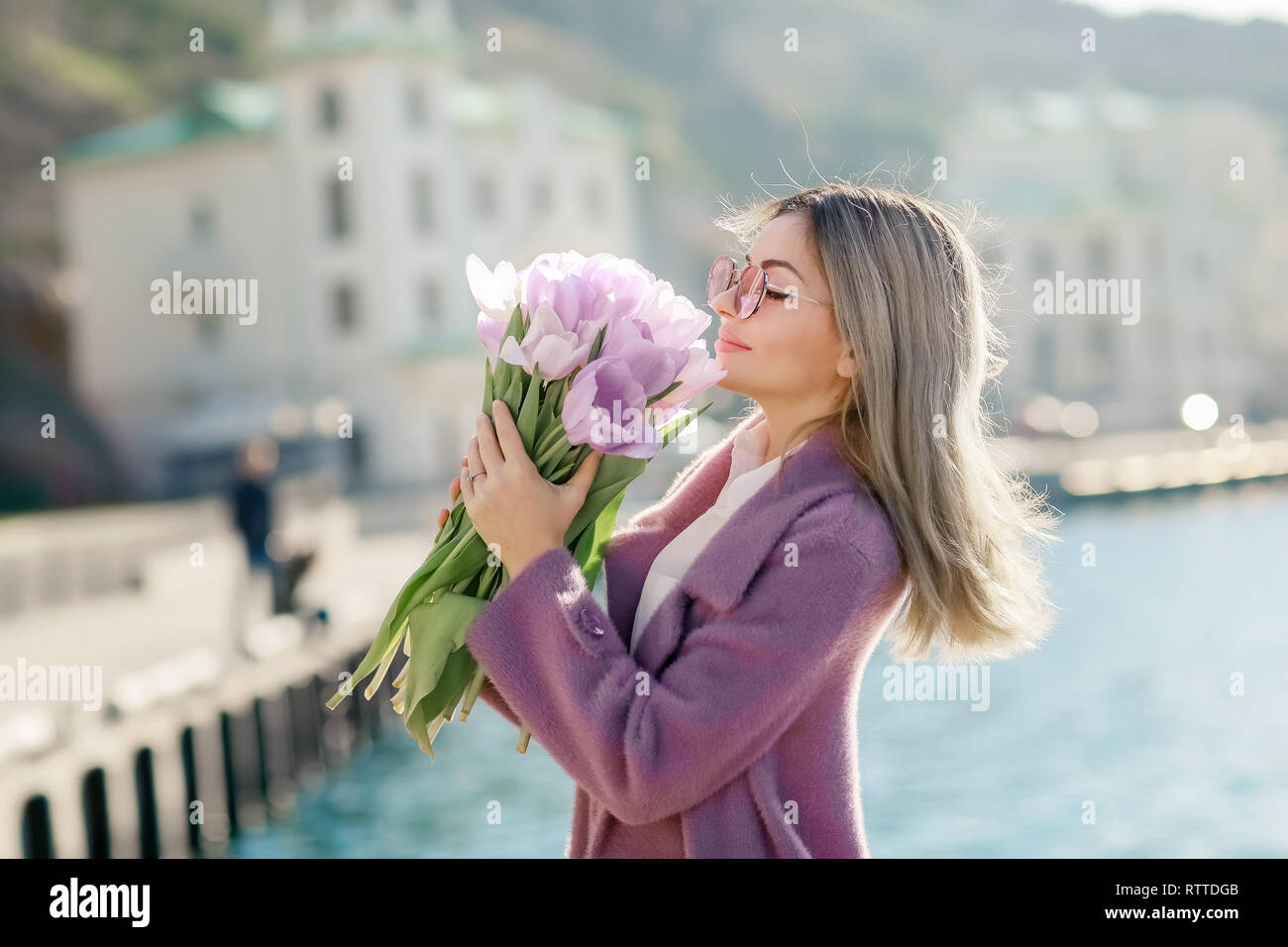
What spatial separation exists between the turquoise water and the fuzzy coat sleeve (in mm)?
7509

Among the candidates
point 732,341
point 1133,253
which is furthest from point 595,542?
point 1133,253

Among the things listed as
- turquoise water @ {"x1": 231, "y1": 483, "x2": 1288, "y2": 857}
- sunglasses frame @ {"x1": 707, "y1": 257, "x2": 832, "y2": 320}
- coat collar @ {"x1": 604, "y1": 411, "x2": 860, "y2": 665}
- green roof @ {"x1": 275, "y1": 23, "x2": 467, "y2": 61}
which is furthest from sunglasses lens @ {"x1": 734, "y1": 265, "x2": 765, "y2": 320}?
green roof @ {"x1": 275, "y1": 23, "x2": 467, "y2": 61}

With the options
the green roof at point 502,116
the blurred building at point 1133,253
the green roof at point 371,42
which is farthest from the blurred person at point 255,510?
the blurred building at point 1133,253

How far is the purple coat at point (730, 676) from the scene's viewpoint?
1.76m

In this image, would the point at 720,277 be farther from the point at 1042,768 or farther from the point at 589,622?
the point at 1042,768

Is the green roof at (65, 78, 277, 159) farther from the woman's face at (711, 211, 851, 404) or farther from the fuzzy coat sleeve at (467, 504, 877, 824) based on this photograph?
the fuzzy coat sleeve at (467, 504, 877, 824)

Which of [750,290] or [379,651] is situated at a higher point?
[750,290]

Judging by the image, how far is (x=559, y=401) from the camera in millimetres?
1869

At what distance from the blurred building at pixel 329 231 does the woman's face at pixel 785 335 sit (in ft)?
125

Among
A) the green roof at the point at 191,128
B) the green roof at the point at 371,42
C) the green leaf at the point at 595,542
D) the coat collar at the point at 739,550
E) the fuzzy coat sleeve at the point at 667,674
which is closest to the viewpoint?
the fuzzy coat sleeve at the point at 667,674

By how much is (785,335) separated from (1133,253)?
65912 millimetres

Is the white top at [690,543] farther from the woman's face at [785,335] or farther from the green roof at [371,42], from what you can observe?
the green roof at [371,42]
